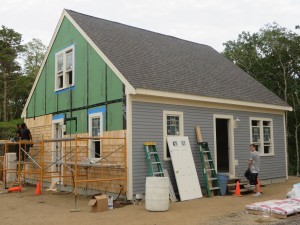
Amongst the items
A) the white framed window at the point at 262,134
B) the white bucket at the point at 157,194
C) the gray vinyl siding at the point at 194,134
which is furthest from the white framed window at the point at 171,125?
the white framed window at the point at 262,134

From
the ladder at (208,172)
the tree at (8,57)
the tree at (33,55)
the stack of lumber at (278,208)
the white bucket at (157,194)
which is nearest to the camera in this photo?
the stack of lumber at (278,208)

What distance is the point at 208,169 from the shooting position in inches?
503

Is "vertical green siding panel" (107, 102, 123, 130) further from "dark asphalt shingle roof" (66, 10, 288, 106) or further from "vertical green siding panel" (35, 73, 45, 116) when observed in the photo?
"vertical green siding panel" (35, 73, 45, 116)

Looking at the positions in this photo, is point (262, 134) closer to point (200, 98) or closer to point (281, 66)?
point (200, 98)

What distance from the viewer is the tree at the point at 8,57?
4006 cm

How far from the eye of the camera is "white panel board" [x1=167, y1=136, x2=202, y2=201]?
1177cm

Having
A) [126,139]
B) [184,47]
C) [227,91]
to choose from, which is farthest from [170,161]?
[184,47]

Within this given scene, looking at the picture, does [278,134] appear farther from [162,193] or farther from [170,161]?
[162,193]

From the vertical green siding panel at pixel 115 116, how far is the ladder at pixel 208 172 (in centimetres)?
307

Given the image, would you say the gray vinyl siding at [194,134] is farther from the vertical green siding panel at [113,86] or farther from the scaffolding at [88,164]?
the vertical green siding panel at [113,86]

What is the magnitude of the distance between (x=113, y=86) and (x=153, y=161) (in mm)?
2813

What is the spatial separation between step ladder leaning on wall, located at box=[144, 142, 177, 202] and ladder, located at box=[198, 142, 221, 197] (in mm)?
1547

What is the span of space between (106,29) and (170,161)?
6479mm

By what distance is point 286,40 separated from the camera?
92.0ft
